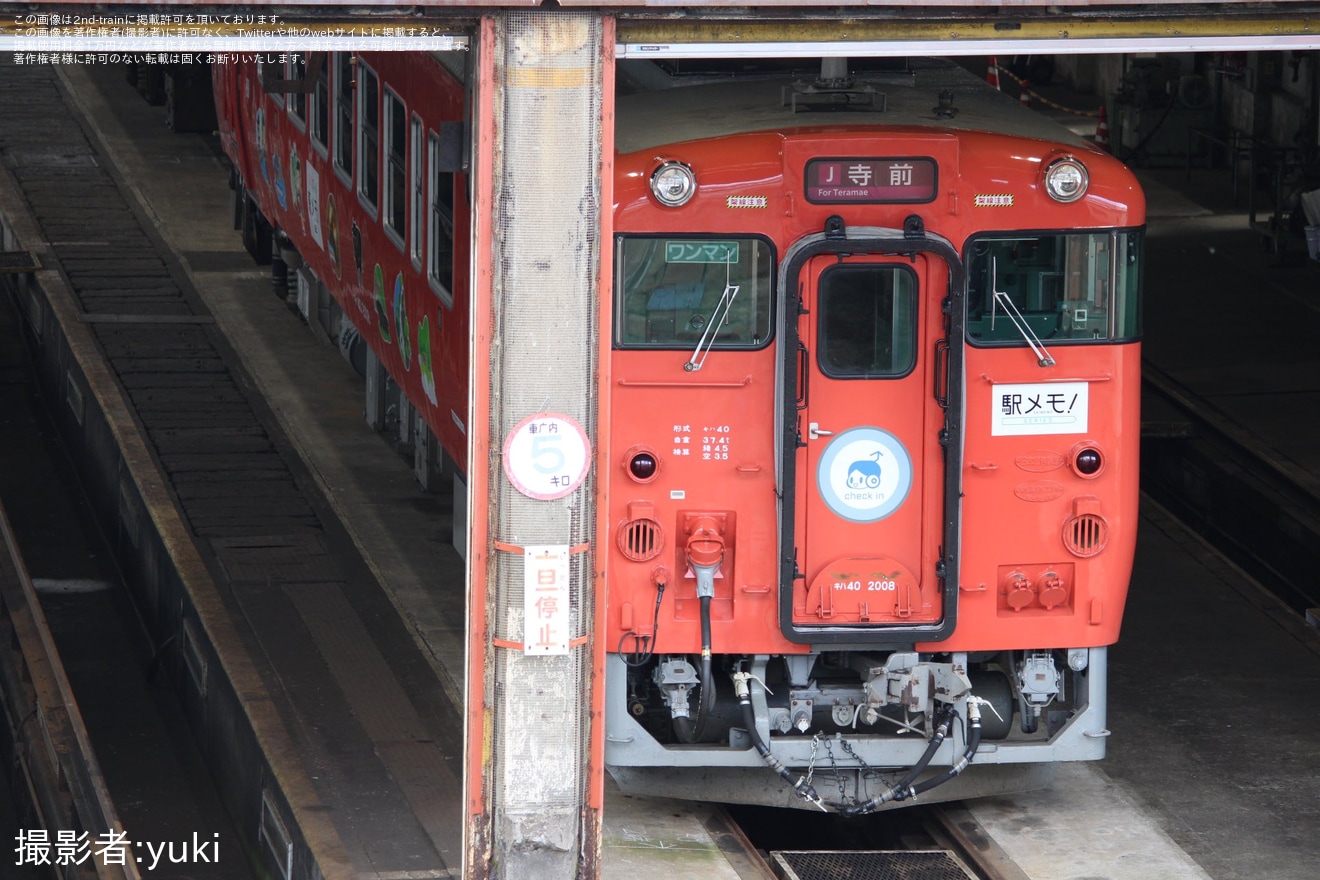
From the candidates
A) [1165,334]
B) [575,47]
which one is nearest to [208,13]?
[575,47]

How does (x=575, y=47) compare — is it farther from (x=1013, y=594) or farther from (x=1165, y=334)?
(x=1165, y=334)

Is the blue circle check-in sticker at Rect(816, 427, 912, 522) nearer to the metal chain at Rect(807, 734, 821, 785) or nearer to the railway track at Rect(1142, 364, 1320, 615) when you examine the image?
the metal chain at Rect(807, 734, 821, 785)

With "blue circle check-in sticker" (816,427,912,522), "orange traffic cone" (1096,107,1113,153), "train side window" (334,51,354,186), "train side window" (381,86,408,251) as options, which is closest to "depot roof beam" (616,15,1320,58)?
"blue circle check-in sticker" (816,427,912,522)

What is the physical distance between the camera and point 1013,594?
28.7 ft

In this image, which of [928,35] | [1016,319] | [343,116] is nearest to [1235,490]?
[343,116]

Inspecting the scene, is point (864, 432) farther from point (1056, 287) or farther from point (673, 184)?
point (673, 184)

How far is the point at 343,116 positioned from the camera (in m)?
13.6

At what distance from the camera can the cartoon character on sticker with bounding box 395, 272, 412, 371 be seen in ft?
40.1

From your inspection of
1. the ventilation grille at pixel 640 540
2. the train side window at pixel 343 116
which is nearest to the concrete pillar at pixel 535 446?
the ventilation grille at pixel 640 540

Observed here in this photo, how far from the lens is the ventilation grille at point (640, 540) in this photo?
8.62m

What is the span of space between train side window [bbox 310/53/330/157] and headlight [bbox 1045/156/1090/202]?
647cm

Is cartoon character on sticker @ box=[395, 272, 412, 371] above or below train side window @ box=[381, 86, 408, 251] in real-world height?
below

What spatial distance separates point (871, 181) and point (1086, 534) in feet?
5.30

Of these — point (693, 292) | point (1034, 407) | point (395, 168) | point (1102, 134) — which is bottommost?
point (1034, 407)
